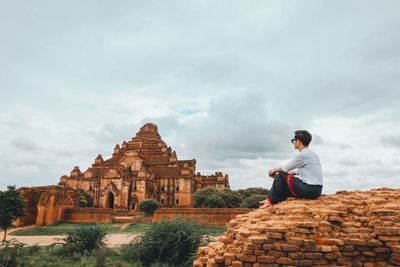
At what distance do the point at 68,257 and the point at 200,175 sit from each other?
43.0 meters

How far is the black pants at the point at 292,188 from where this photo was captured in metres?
6.14

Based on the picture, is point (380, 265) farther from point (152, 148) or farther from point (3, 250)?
point (152, 148)

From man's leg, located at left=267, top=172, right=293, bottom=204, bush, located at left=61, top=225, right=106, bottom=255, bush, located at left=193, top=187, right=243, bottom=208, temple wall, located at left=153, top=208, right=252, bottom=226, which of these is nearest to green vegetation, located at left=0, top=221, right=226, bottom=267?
bush, located at left=61, top=225, right=106, bottom=255

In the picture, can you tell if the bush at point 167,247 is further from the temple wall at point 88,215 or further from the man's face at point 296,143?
the temple wall at point 88,215

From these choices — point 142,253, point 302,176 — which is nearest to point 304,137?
point 302,176

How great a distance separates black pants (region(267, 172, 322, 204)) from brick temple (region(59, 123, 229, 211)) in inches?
1548

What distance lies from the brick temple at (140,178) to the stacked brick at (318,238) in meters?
39.9

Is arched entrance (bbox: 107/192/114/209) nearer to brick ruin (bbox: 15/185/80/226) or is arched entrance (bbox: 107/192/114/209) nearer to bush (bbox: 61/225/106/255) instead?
brick ruin (bbox: 15/185/80/226)

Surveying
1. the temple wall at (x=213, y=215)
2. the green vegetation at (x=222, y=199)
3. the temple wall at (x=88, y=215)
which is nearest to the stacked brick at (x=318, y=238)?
the temple wall at (x=213, y=215)

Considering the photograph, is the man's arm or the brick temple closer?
the man's arm

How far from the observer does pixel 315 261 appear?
4.91m

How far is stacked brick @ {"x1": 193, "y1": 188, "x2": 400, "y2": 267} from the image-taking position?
495cm

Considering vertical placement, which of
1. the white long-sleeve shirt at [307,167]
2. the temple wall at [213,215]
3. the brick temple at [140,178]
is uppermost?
the brick temple at [140,178]

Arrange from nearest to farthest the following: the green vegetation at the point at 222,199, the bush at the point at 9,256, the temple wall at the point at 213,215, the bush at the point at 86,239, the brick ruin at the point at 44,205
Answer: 1. the bush at the point at 9,256
2. the bush at the point at 86,239
3. the temple wall at the point at 213,215
4. the brick ruin at the point at 44,205
5. the green vegetation at the point at 222,199
